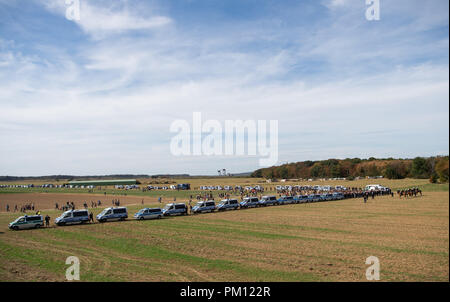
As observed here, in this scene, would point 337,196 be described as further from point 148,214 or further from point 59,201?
point 59,201

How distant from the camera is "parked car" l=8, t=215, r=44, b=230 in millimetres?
31156

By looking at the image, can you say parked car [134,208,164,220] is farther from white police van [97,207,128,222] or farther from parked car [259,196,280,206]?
parked car [259,196,280,206]

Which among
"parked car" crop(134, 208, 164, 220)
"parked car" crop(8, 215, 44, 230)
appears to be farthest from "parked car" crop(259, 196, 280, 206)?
"parked car" crop(8, 215, 44, 230)

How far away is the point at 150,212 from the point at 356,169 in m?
29.7

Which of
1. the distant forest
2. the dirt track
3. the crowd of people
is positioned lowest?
the dirt track

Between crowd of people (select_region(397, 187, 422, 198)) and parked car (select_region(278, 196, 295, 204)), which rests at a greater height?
crowd of people (select_region(397, 187, 422, 198))

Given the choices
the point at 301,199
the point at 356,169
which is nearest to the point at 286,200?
the point at 301,199

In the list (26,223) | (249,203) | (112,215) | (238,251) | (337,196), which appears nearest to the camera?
(238,251)

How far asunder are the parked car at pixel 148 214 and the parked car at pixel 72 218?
5124mm

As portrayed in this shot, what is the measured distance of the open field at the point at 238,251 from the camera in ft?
48.0

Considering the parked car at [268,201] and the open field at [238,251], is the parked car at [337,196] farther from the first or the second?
the open field at [238,251]

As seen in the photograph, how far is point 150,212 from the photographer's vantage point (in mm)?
37906
